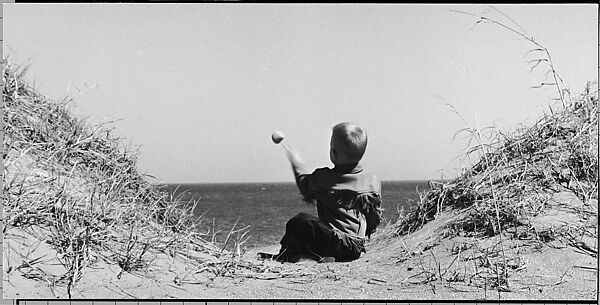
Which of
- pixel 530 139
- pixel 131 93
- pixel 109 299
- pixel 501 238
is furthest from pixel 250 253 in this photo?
pixel 530 139

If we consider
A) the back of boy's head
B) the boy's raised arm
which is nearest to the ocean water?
the boy's raised arm

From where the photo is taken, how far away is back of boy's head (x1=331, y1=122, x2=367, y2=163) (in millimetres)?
3730

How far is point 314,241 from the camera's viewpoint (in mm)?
3734

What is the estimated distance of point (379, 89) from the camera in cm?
373

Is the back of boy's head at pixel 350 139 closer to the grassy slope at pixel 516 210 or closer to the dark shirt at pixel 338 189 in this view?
the dark shirt at pixel 338 189

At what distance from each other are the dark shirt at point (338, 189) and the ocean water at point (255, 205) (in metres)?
0.05

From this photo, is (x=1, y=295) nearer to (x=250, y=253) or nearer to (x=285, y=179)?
(x=250, y=253)

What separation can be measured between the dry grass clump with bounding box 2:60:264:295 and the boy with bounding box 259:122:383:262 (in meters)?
0.33

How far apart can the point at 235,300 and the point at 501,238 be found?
1.22m

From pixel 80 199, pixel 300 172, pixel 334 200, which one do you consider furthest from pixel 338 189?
pixel 80 199

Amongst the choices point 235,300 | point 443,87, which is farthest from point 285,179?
point 443,87

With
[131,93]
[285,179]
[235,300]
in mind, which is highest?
Answer: [131,93]

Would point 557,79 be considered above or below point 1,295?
above

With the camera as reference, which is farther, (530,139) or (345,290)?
(530,139)
